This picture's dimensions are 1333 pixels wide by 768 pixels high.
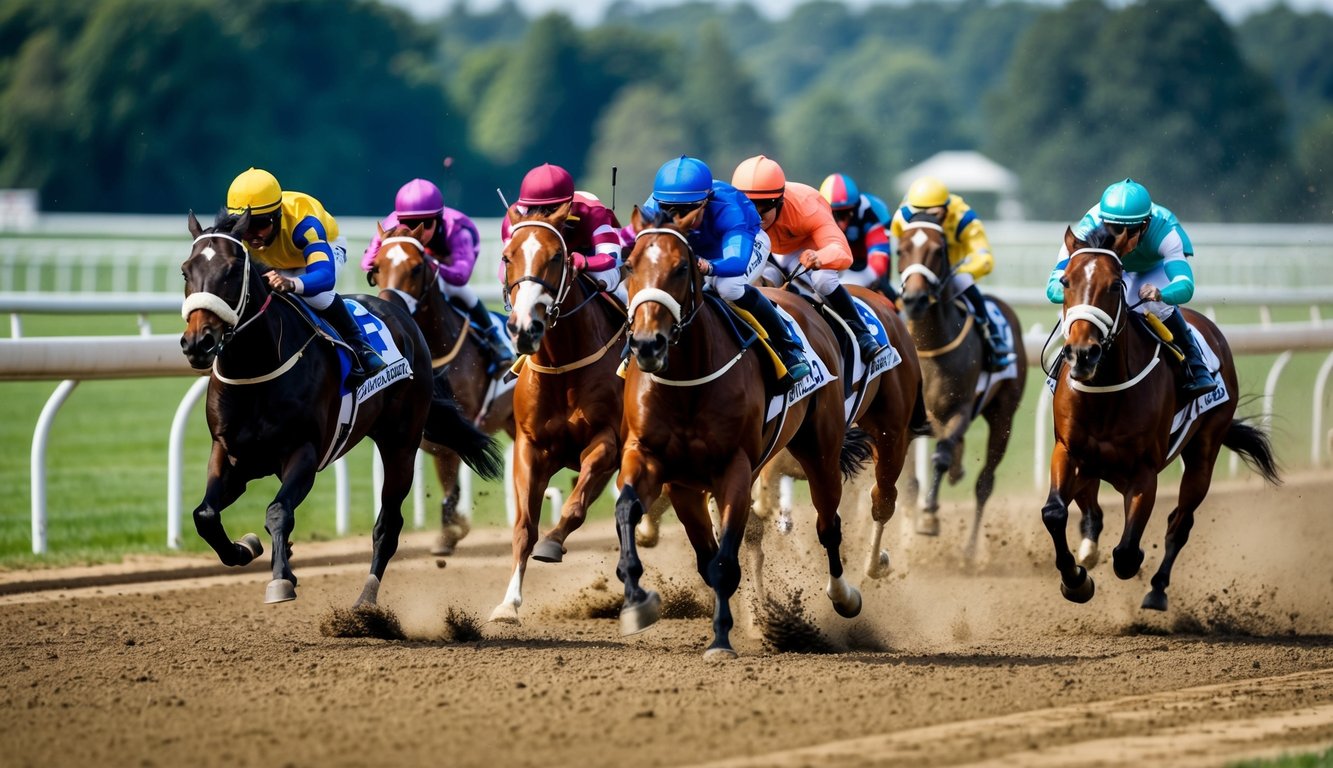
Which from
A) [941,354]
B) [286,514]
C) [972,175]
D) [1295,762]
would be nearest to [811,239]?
[941,354]

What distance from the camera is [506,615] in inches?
284

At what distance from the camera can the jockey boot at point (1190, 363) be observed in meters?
7.84

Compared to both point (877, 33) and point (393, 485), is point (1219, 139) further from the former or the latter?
point (877, 33)

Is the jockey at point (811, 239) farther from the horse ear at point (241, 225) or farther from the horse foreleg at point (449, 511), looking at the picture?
the horse foreleg at point (449, 511)

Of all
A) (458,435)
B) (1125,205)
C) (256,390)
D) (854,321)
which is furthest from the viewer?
(458,435)

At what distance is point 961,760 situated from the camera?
4863 mm

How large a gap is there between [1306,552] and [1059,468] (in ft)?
9.71

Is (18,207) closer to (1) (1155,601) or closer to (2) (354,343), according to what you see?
(2) (354,343)

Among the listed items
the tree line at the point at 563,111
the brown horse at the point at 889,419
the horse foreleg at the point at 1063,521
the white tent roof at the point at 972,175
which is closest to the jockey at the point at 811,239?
the brown horse at the point at 889,419

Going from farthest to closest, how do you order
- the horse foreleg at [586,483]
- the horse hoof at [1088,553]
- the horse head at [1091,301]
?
the horse hoof at [1088,553] → the horse head at [1091,301] → the horse foreleg at [586,483]

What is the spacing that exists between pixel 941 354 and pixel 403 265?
3.24 m

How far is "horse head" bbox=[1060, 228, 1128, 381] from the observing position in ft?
23.5

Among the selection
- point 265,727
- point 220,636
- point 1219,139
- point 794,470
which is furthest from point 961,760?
point 1219,139

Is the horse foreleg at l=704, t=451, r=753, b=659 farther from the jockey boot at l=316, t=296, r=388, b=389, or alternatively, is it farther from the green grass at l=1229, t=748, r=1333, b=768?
the green grass at l=1229, t=748, r=1333, b=768
